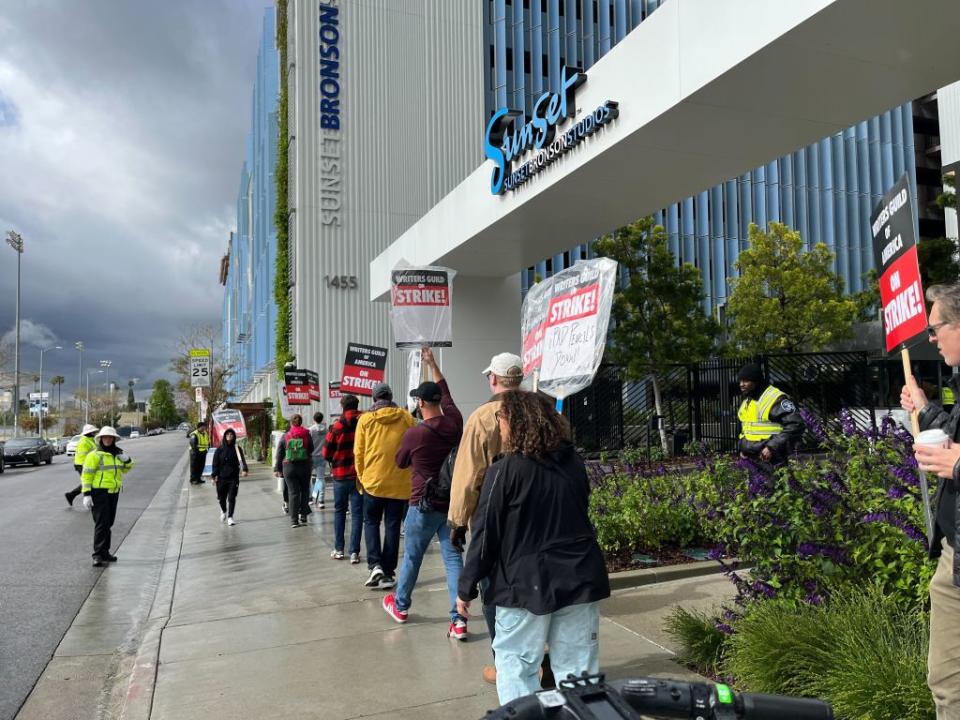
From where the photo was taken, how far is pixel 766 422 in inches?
282

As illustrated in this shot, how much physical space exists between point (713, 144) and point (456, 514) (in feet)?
23.0

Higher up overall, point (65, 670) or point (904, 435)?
point (904, 435)

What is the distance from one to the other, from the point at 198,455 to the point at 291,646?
17.6m

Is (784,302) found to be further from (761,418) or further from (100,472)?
(100,472)

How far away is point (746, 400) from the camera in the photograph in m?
7.56

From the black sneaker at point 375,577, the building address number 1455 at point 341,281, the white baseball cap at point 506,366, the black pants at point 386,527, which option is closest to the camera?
the white baseball cap at point 506,366

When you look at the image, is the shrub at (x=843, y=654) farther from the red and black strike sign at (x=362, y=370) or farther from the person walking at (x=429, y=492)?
the red and black strike sign at (x=362, y=370)

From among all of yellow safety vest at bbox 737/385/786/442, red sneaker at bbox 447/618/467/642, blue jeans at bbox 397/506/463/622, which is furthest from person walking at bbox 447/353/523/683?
yellow safety vest at bbox 737/385/786/442

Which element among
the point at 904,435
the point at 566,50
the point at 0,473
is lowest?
the point at 0,473

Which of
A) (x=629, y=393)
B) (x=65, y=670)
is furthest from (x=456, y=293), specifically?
(x=65, y=670)

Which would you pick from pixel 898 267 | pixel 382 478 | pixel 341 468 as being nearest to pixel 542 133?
pixel 341 468

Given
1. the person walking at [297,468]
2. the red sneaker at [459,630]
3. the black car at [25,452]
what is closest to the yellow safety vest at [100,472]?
the person walking at [297,468]

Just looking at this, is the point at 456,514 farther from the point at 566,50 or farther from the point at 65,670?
the point at 566,50

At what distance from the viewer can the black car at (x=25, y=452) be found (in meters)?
33.3
